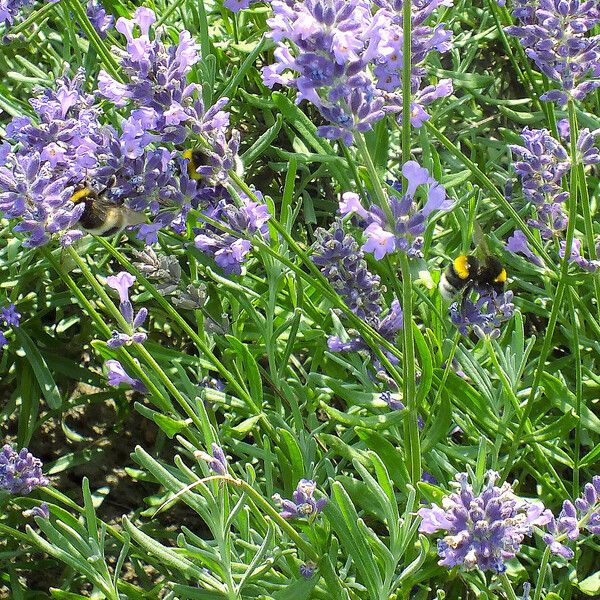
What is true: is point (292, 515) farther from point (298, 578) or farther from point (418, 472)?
point (418, 472)

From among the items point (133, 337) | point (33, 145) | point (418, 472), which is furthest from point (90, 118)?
point (418, 472)

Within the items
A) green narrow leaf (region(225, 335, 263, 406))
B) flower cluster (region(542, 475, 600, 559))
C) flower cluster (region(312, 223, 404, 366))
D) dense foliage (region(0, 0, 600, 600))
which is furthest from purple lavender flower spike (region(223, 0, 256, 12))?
flower cluster (region(542, 475, 600, 559))

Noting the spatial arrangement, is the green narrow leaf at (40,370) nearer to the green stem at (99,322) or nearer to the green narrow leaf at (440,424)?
the green stem at (99,322)

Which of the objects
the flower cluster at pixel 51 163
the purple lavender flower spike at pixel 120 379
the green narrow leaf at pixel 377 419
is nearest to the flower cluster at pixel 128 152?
the flower cluster at pixel 51 163

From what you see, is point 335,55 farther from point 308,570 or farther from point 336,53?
point 308,570

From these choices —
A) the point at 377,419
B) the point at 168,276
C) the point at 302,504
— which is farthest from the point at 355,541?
the point at 168,276
